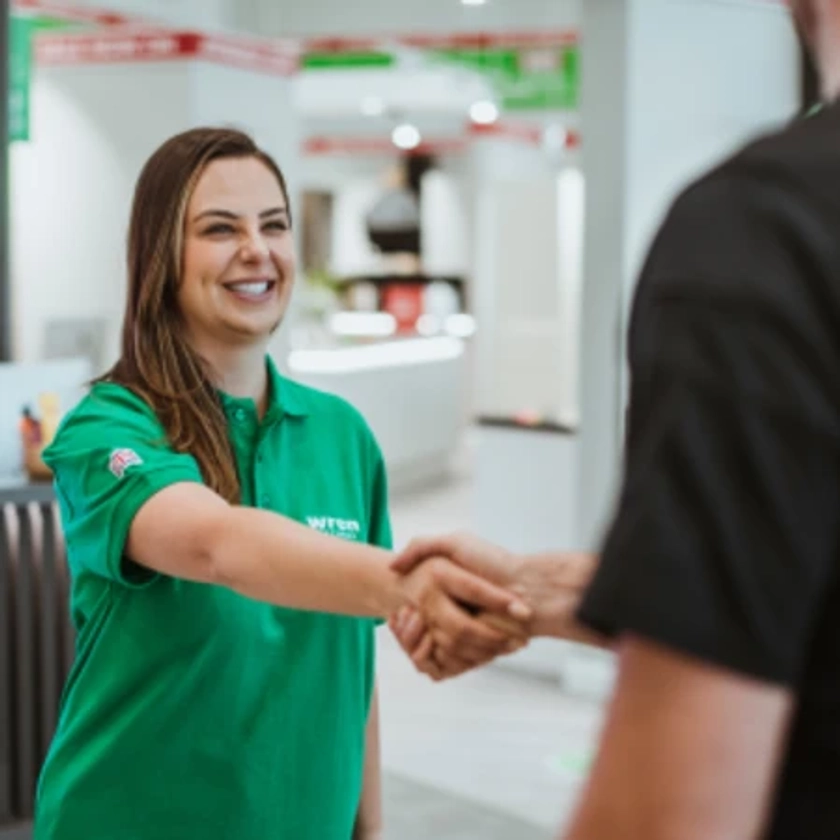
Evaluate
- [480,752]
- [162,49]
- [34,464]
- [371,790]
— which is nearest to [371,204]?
[162,49]

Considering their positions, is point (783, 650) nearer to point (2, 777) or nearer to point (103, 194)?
point (2, 777)

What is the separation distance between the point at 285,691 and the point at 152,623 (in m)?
0.19

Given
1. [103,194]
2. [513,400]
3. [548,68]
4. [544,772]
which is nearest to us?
[544,772]

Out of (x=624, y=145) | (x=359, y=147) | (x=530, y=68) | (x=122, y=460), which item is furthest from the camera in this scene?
(x=359, y=147)

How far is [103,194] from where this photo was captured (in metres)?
8.73

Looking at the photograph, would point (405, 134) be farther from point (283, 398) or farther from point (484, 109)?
point (283, 398)

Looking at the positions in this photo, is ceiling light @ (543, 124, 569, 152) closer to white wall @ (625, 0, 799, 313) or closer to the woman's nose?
white wall @ (625, 0, 799, 313)

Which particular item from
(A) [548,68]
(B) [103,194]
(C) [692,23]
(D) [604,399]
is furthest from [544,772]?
(A) [548,68]

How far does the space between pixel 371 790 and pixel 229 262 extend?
2.61 feet

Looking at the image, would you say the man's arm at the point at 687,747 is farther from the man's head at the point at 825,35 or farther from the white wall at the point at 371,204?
the white wall at the point at 371,204

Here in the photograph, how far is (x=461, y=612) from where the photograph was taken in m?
1.50

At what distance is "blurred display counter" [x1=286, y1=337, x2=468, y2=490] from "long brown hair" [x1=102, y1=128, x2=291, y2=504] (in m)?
8.92

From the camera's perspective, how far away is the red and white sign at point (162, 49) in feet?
27.2

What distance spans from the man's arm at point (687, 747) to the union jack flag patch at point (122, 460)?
991 millimetres
